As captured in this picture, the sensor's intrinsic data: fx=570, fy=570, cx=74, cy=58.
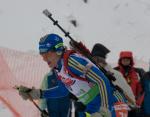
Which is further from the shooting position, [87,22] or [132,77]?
[87,22]

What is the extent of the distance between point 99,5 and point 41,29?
3.67 metres

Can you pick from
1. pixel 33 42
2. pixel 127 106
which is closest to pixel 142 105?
pixel 127 106

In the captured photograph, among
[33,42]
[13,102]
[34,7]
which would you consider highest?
[34,7]

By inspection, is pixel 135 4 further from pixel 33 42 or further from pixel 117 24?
pixel 33 42

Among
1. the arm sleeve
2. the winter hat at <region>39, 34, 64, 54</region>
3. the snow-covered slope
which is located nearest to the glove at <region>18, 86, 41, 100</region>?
the winter hat at <region>39, 34, 64, 54</region>

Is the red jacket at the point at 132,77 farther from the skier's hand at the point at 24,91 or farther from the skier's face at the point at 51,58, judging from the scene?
the skier's face at the point at 51,58

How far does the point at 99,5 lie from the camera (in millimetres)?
20562

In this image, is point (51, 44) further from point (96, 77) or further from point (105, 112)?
point (105, 112)

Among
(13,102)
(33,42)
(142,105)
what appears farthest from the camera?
(33,42)

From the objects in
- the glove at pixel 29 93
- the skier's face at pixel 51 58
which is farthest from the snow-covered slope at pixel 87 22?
the skier's face at pixel 51 58

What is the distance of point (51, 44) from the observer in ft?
16.4

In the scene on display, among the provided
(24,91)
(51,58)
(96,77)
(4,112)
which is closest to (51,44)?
(51,58)

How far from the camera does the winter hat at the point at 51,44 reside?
4.95 m

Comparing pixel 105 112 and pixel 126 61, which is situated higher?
pixel 126 61
